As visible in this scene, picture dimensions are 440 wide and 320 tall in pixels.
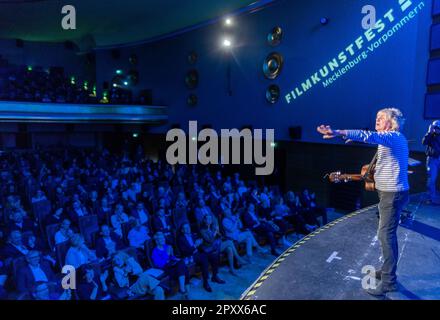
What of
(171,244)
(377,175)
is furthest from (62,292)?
(377,175)

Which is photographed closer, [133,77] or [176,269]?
[176,269]

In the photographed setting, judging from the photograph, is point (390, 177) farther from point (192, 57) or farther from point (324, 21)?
point (192, 57)

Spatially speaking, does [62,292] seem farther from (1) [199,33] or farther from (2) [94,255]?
(1) [199,33]

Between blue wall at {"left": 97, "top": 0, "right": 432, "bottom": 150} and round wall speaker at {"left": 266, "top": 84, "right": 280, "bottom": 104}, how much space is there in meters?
0.18

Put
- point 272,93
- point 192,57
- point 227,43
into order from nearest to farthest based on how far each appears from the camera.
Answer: point 272,93, point 227,43, point 192,57

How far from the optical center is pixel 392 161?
2.62 metres

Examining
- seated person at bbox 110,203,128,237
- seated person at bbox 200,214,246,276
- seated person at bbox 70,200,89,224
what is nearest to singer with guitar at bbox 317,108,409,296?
seated person at bbox 200,214,246,276

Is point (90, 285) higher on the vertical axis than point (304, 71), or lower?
lower

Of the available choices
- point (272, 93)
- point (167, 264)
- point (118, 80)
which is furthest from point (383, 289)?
point (118, 80)

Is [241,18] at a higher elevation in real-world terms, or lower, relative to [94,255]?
higher

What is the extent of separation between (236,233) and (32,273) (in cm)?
366

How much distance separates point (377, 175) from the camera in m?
2.71

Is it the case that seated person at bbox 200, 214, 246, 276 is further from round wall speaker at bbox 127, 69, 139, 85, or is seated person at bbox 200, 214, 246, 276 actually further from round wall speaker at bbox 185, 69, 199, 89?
round wall speaker at bbox 127, 69, 139, 85
